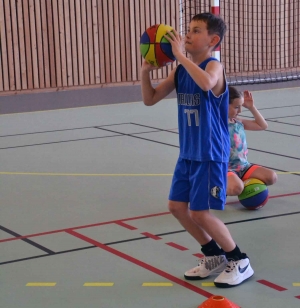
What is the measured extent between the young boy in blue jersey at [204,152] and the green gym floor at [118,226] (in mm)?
146

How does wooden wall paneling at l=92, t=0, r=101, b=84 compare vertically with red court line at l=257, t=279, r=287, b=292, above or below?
above

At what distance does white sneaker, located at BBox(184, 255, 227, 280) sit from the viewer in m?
3.48

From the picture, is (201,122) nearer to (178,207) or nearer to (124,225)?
(178,207)

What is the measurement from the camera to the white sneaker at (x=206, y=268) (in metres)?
3.48

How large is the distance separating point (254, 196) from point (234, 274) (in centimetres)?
134

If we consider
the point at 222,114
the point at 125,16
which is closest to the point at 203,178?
the point at 222,114

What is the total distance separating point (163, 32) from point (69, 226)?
1.54 meters

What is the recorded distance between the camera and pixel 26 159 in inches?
258

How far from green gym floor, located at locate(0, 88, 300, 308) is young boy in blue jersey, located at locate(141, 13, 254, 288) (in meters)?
0.15

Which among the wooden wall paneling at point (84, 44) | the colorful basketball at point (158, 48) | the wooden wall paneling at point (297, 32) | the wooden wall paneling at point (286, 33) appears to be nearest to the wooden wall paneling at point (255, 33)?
the wooden wall paneling at point (286, 33)

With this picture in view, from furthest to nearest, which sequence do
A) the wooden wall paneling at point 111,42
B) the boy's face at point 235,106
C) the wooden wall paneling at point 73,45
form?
the wooden wall paneling at point 111,42
the wooden wall paneling at point 73,45
the boy's face at point 235,106

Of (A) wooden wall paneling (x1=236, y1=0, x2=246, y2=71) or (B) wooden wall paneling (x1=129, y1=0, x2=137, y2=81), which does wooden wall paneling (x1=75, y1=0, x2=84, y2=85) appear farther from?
(A) wooden wall paneling (x1=236, y1=0, x2=246, y2=71)

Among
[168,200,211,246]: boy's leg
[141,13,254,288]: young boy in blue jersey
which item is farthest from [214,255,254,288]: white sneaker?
[168,200,211,246]: boy's leg

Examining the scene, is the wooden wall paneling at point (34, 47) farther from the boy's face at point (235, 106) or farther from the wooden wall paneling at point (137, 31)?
the boy's face at point (235, 106)
